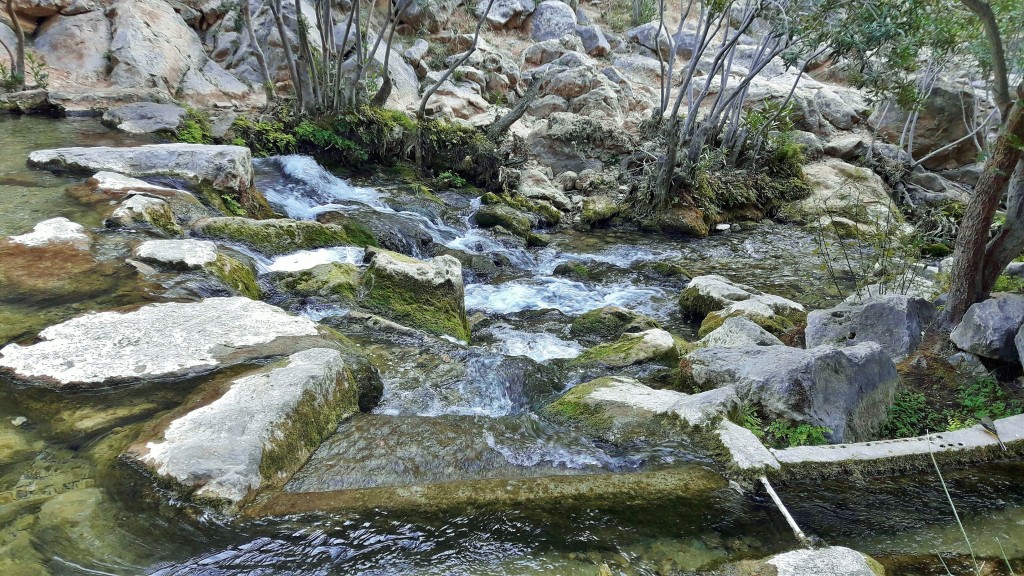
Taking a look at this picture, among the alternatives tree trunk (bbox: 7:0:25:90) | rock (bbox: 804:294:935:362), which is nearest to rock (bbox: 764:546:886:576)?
rock (bbox: 804:294:935:362)

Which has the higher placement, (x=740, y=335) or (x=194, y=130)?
(x=194, y=130)

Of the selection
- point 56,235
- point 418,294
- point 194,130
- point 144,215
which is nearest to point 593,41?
point 194,130

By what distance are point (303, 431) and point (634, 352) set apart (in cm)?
348

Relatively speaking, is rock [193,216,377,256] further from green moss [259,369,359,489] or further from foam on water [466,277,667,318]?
green moss [259,369,359,489]

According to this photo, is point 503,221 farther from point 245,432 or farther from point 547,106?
point 547,106

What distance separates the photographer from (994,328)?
4.46 m

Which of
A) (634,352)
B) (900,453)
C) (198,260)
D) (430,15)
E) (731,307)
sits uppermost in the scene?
(430,15)

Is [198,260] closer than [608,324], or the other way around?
[198,260]

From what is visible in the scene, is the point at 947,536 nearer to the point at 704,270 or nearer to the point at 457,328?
the point at 457,328

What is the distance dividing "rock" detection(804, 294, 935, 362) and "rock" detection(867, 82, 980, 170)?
53.9 feet

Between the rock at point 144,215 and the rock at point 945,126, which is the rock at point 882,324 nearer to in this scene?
the rock at point 144,215

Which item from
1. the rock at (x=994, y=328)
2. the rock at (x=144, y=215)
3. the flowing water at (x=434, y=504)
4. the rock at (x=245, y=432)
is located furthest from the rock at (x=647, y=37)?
the rock at (x=245, y=432)

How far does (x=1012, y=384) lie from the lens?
4.32 metres

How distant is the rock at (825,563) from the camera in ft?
7.36
